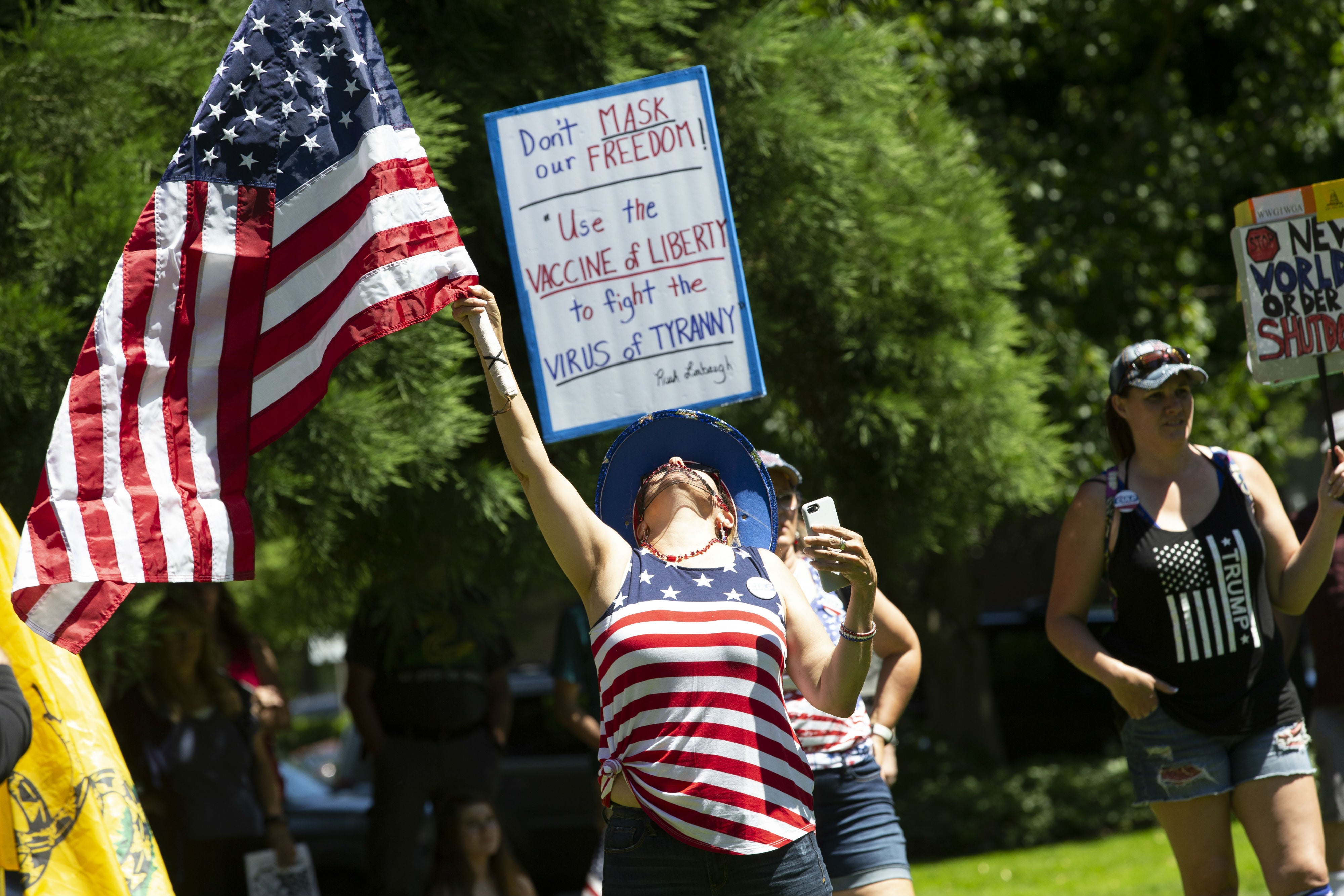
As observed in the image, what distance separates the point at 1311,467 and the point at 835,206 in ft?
18.1

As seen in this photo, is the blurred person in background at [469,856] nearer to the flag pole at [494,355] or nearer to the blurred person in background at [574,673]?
the blurred person in background at [574,673]

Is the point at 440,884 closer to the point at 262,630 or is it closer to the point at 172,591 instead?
the point at 172,591

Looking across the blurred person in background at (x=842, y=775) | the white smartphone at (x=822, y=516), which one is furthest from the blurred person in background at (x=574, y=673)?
the white smartphone at (x=822, y=516)

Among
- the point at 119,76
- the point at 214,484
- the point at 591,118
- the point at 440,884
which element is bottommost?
the point at 440,884

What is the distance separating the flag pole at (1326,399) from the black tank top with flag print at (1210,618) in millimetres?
315

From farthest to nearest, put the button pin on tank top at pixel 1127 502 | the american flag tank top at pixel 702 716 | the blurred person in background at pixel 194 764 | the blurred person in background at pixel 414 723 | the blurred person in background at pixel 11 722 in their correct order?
the blurred person in background at pixel 414 723, the blurred person in background at pixel 194 764, the button pin on tank top at pixel 1127 502, the american flag tank top at pixel 702 716, the blurred person in background at pixel 11 722

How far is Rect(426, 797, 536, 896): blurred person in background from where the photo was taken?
19.4ft

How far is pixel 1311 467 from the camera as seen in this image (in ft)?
30.8

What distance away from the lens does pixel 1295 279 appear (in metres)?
4.02

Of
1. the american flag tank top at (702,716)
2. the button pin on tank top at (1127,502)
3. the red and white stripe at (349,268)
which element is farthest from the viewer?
the button pin on tank top at (1127,502)

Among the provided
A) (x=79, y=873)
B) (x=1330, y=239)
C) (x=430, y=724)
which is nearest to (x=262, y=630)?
(x=430, y=724)

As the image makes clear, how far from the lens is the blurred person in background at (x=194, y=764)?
5.59 meters

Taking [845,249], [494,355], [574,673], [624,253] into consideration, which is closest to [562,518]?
[494,355]

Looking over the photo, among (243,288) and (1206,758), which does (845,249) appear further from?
(243,288)
